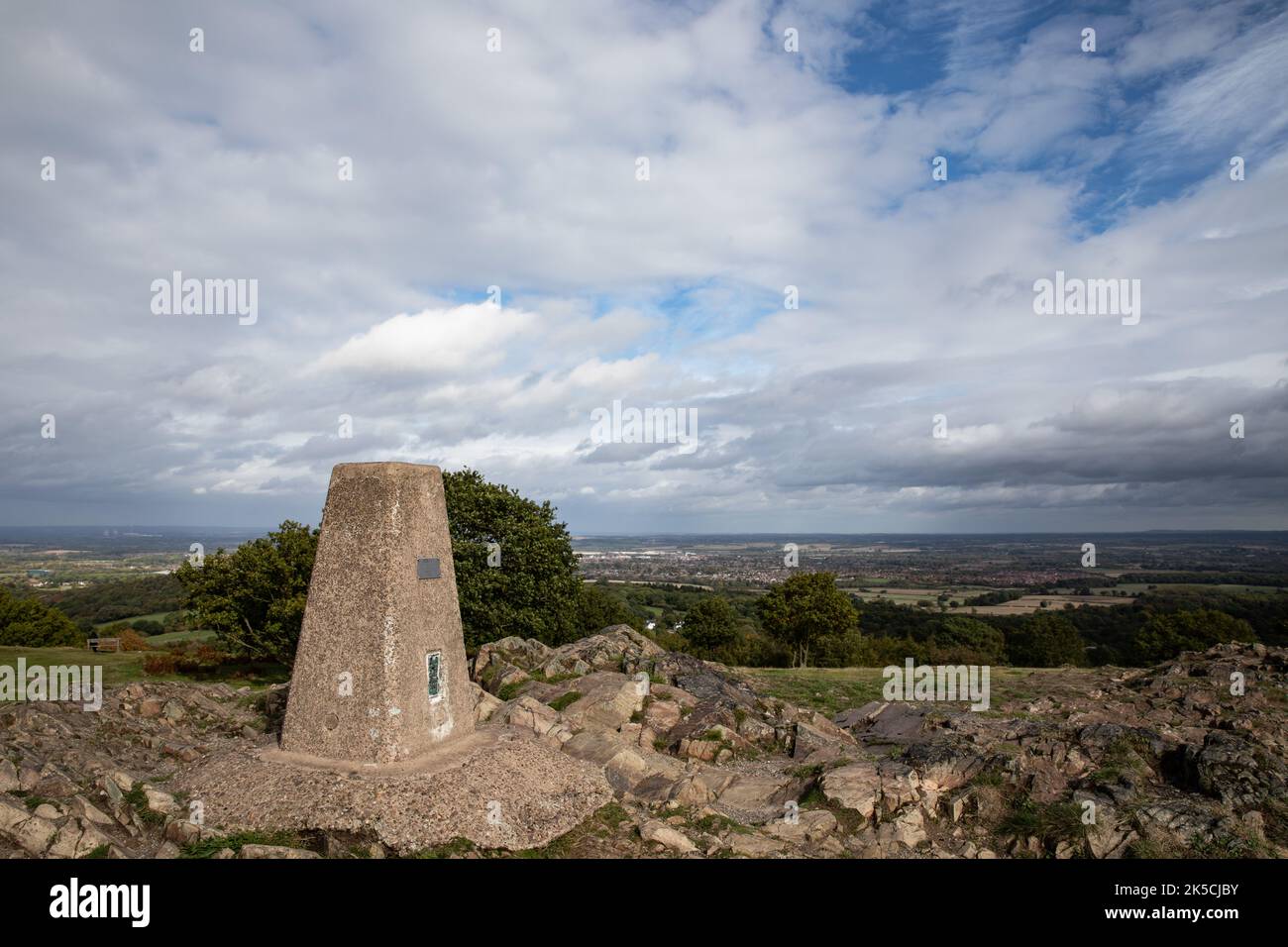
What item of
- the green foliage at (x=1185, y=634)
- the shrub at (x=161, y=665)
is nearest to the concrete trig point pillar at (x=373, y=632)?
the shrub at (x=161, y=665)

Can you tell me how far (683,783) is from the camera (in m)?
13.5

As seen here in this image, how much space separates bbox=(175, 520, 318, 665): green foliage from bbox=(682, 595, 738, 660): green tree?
33.4 metres

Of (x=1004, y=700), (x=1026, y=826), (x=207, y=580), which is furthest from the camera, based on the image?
(x=207, y=580)

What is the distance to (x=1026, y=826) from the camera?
12523mm

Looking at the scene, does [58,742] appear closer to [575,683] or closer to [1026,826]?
[575,683]

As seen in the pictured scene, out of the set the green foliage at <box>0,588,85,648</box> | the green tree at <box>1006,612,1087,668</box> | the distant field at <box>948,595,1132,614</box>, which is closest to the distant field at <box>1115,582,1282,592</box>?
the distant field at <box>948,595,1132,614</box>

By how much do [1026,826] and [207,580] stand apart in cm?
3222

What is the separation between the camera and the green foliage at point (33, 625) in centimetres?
4312

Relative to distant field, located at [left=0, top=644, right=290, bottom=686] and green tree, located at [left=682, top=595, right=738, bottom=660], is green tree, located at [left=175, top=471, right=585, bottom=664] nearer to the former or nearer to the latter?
distant field, located at [left=0, top=644, right=290, bottom=686]

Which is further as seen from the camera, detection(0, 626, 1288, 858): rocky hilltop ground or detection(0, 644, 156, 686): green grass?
detection(0, 644, 156, 686): green grass

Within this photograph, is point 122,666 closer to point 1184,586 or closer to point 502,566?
point 502,566

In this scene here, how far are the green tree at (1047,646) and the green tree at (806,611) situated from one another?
20300mm

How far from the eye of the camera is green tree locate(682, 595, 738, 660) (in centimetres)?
5591
